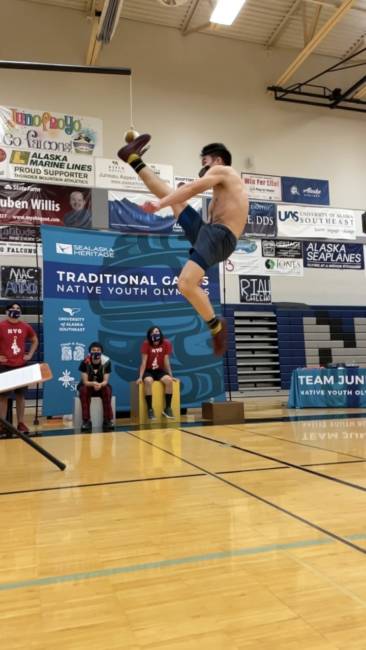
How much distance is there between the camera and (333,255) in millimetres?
11773

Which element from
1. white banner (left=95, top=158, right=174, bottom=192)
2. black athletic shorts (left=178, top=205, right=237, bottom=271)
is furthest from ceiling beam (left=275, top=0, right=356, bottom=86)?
black athletic shorts (left=178, top=205, right=237, bottom=271)

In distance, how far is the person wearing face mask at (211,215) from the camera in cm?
329

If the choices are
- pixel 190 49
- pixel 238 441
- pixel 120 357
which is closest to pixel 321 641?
pixel 238 441

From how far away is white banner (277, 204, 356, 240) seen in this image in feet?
37.4

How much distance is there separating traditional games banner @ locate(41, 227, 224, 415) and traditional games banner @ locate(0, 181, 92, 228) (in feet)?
8.97

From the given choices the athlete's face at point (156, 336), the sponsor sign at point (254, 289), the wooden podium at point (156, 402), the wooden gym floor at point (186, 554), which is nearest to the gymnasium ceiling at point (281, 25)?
the sponsor sign at point (254, 289)

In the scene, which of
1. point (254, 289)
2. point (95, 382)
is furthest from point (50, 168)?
point (95, 382)

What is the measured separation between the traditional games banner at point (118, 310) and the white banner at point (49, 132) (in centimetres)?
360

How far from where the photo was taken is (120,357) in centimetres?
739

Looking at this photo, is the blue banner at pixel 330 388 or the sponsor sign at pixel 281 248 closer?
the blue banner at pixel 330 388

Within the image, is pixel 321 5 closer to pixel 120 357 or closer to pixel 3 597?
pixel 120 357

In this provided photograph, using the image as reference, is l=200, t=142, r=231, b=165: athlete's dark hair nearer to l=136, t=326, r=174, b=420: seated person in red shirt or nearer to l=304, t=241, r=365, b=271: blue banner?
l=136, t=326, r=174, b=420: seated person in red shirt

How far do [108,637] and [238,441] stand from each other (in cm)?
318

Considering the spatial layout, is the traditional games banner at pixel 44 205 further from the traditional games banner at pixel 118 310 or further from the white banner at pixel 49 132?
the traditional games banner at pixel 118 310
